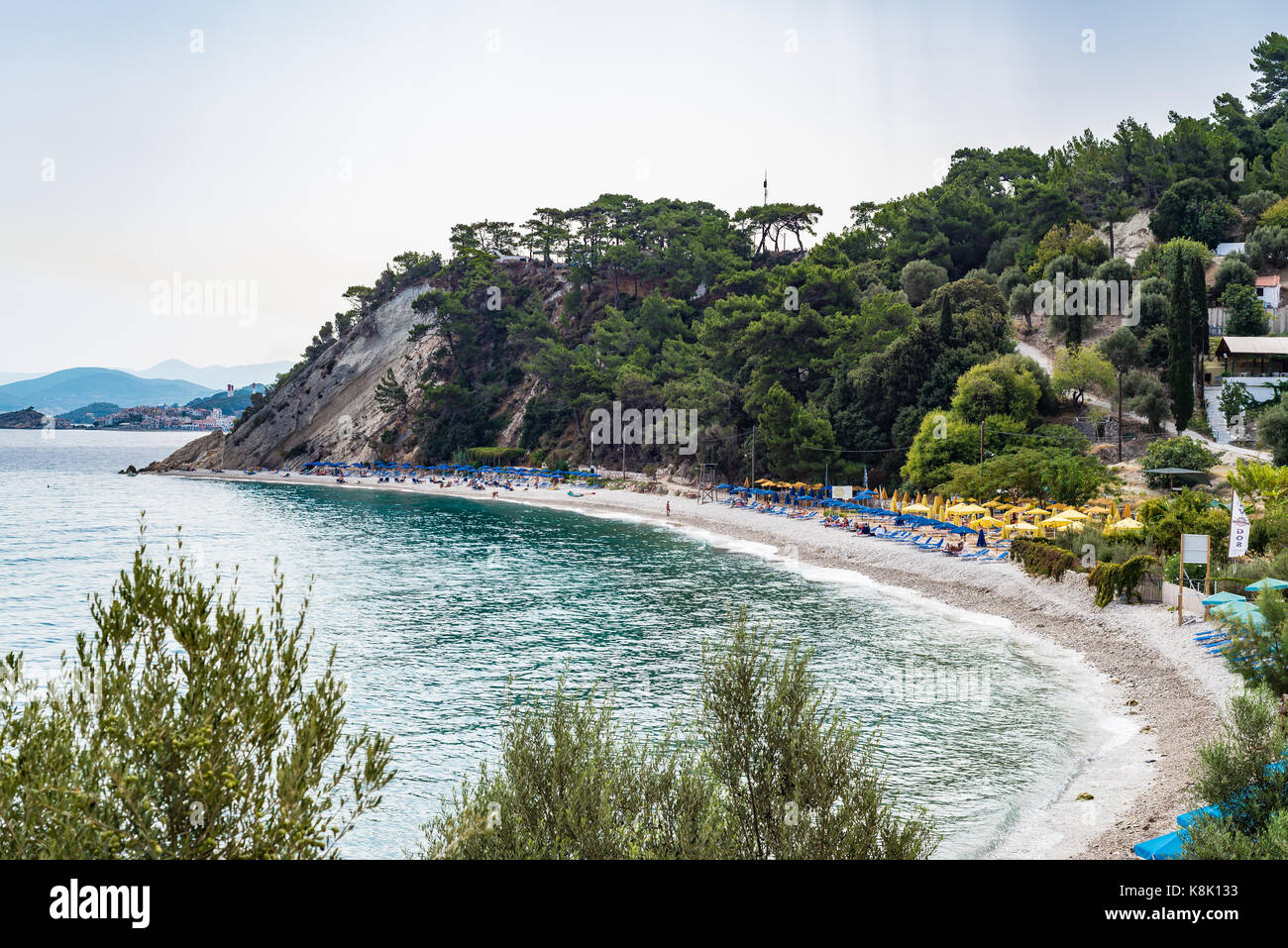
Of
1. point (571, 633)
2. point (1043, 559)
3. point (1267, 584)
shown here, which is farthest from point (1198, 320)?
point (571, 633)

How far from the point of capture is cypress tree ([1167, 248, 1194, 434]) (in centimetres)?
6094

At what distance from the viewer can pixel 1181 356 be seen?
6138 cm

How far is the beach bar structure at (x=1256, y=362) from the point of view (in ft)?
197

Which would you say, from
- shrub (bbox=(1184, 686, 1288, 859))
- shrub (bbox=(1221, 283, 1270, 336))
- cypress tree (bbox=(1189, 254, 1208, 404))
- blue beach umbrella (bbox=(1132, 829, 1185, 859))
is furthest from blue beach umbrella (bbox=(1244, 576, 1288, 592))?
shrub (bbox=(1221, 283, 1270, 336))

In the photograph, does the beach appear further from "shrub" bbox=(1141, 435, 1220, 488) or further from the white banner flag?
"shrub" bbox=(1141, 435, 1220, 488)

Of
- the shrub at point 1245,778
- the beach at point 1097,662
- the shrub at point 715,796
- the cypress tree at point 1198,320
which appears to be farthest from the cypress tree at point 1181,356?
the shrub at point 715,796

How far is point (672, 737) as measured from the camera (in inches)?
989

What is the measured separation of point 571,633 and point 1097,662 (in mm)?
21271

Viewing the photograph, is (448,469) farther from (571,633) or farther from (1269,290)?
(1269,290)

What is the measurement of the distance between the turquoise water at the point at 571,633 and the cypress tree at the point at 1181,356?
31.0 meters
